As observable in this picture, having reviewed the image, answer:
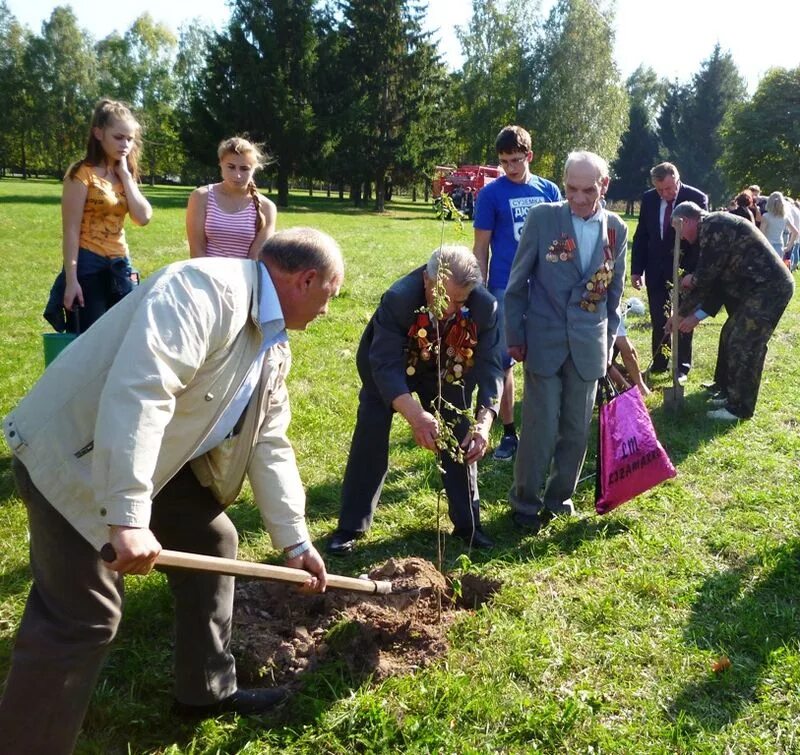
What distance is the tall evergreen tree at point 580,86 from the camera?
129 feet

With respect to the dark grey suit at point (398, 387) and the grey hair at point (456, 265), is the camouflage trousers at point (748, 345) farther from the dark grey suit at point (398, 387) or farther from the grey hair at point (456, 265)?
the grey hair at point (456, 265)

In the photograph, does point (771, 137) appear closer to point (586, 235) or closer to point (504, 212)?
point (504, 212)

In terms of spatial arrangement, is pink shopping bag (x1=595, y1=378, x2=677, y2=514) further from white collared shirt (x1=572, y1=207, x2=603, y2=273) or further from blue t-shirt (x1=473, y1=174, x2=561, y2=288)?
blue t-shirt (x1=473, y1=174, x2=561, y2=288)

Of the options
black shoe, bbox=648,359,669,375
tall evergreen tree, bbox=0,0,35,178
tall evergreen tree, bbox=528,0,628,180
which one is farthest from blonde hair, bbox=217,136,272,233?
tall evergreen tree, bbox=0,0,35,178

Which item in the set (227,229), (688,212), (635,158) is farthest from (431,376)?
(635,158)

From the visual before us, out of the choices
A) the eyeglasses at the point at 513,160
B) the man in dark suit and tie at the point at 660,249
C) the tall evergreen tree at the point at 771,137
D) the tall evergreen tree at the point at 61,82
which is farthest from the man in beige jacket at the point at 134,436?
the tall evergreen tree at the point at 61,82

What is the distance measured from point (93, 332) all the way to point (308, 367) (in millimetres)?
5614

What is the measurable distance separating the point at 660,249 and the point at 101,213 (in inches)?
211

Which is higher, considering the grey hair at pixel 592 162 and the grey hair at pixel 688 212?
the grey hair at pixel 592 162

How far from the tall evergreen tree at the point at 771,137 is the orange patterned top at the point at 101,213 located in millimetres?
34820

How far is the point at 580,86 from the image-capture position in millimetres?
39969

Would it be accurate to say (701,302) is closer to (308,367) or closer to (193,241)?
(308,367)

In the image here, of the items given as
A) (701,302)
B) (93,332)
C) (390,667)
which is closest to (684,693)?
(390,667)

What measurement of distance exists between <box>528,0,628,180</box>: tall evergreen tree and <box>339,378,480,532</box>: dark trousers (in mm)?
38952
